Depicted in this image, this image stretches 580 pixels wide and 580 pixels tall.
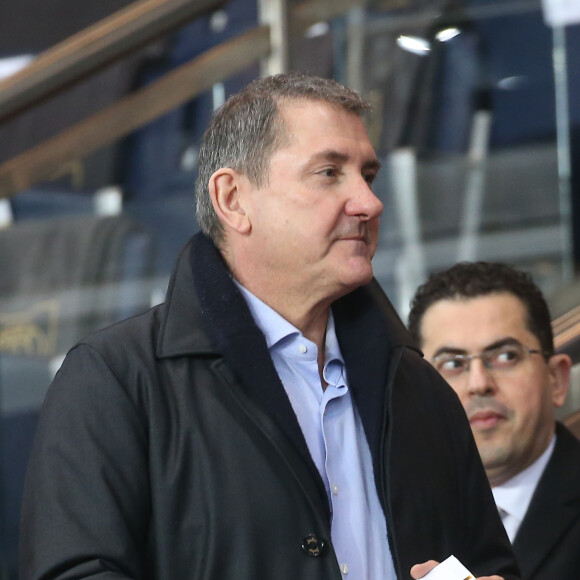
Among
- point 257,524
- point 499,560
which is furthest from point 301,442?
point 499,560

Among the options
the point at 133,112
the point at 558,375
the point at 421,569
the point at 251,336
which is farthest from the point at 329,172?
the point at 133,112

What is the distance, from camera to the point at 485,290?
3.26m

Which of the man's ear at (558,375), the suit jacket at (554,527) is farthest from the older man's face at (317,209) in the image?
the man's ear at (558,375)

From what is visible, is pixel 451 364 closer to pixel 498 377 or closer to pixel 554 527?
pixel 498 377

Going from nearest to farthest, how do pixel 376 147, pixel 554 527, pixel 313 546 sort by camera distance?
pixel 313 546 < pixel 554 527 < pixel 376 147

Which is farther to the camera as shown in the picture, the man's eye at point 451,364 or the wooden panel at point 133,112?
the wooden panel at point 133,112

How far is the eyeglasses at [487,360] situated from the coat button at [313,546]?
1.27 m

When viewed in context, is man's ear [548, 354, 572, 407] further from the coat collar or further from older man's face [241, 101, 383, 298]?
older man's face [241, 101, 383, 298]

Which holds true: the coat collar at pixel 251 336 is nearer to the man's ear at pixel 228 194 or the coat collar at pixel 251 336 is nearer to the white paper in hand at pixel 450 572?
the man's ear at pixel 228 194

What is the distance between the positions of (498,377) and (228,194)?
3.85 feet

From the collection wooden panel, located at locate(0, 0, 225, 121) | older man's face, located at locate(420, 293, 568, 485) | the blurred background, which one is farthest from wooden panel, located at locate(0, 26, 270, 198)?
older man's face, located at locate(420, 293, 568, 485)

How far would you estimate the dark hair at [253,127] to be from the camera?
7.37ft

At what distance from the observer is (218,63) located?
441 centimetres

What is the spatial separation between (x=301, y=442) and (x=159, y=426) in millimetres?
234
